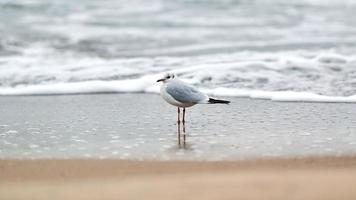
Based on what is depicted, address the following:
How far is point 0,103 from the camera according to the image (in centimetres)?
582

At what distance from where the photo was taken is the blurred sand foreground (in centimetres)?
328

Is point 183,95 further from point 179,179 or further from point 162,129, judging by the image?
point 179,179

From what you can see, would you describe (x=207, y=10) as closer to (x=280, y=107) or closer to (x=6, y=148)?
(x=280, y=107)

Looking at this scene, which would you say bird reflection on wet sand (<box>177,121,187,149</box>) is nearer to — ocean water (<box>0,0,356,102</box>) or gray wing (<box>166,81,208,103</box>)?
gray wing (<box>166,81,208,103</box>)

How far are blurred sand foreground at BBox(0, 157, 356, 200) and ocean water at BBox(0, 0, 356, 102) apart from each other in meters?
2.06

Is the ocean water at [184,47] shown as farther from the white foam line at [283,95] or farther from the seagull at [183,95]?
the seagull at [183,95]

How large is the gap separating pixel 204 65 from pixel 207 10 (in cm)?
579

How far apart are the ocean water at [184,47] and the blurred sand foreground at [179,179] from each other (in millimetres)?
2061

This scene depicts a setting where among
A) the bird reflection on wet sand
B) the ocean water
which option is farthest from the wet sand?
the ocean water

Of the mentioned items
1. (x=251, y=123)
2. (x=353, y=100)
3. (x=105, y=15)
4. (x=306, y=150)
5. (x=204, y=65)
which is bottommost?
(x=306, y=150)

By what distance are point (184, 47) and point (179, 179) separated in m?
5.28

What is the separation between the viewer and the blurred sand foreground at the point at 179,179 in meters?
3.28

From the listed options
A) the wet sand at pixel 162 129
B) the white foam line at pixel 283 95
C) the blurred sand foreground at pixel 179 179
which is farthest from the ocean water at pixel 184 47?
the blurred sand foreground at pixel 179 179

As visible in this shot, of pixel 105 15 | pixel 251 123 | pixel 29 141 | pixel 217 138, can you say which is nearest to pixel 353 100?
pixel 251 123
